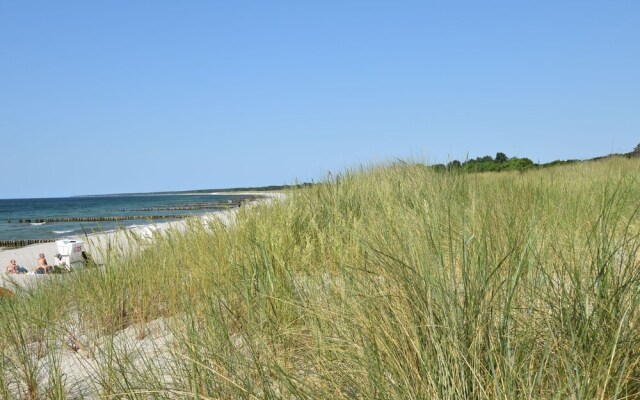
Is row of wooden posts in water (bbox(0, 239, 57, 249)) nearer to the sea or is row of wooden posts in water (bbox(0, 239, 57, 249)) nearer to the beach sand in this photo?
the sea

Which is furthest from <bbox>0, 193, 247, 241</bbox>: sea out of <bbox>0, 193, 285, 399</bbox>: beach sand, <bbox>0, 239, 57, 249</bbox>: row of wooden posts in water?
<bbox>0, 239, 57, 249</bbox>: row of wooden posts in water

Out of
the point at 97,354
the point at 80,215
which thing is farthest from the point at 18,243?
the point at 97,354

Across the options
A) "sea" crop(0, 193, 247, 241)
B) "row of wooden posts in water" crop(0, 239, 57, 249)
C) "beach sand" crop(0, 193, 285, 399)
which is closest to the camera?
"beach sand" crop(0, 193, 285, 399)

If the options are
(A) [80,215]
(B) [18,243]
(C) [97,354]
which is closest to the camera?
(C) [97,354]

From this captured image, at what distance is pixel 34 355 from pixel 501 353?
2.74 metres

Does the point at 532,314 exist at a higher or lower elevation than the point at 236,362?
higher

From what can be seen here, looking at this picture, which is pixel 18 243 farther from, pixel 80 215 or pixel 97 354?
pixel 97 354

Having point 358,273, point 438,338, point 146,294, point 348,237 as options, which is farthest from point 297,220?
point 438,338

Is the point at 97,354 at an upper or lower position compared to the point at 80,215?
upper

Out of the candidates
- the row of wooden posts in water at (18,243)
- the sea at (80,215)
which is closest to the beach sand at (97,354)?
the sea at (80,215)

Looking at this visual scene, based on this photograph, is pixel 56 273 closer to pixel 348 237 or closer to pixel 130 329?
pixel 130 329

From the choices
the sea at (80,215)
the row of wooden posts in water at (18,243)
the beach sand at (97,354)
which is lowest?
the row of wooden posts in water at (18,243)

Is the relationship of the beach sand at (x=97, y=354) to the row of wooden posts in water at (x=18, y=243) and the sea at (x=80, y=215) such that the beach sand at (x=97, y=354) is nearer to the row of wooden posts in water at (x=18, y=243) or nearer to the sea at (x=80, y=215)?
the sea at (x=80, y=215)

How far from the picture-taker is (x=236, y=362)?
6.13 ft
